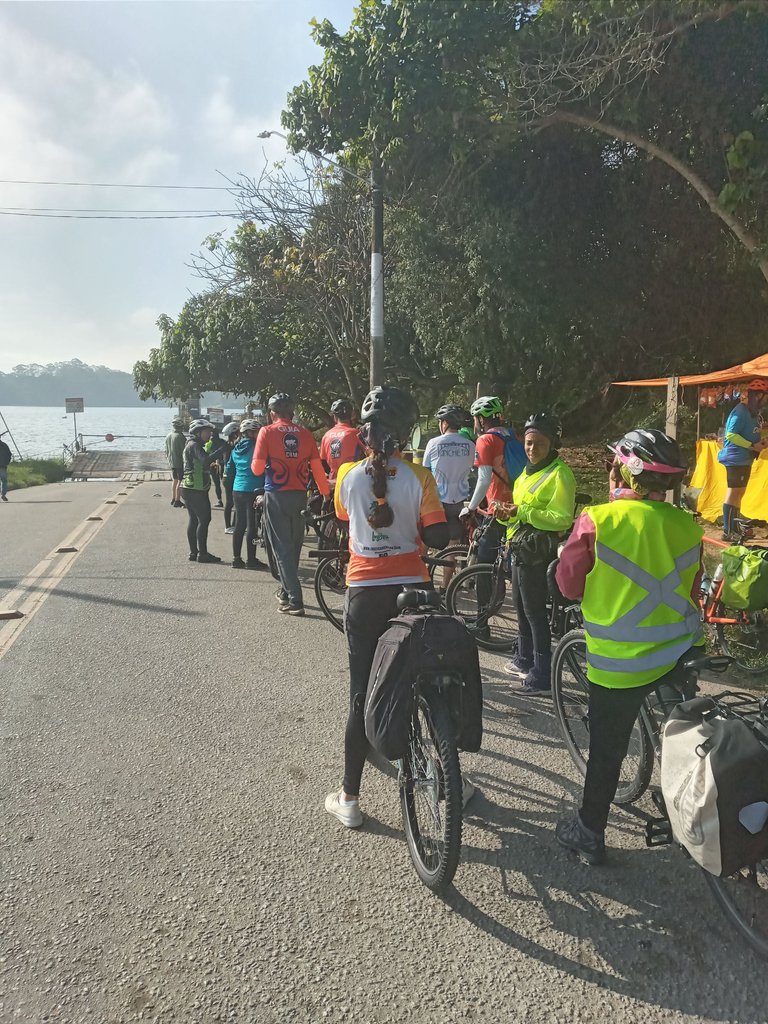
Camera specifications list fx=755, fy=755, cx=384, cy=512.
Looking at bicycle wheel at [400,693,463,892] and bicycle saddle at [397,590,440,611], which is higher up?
bicycle saddle at [397,590,440,611]

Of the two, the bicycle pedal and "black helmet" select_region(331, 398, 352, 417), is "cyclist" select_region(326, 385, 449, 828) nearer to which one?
the bicycle pedal

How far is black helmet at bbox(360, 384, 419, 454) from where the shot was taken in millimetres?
3264

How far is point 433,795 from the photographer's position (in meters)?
2.94

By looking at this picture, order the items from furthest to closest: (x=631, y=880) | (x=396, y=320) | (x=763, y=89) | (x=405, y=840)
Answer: (x=396, y=320)
(x=763, y=89)
(x=405, y=840)
(x=631, y=880)

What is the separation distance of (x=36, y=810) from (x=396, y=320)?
64.7 ft

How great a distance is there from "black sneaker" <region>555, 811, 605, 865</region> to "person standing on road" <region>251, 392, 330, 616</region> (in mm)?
4365

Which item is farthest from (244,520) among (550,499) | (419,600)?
(419,600)

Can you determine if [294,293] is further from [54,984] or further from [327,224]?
[54,984]

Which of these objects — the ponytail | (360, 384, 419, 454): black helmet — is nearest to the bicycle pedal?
the ponytail

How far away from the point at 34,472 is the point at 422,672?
109ft

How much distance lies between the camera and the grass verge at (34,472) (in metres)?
28.0

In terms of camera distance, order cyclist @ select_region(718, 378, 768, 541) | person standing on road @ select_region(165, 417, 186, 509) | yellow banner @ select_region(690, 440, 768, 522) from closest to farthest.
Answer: cyclist @ select_region(718, 378, 768, 541), yellow banner @ select_region(690, 440, 768, 522), person standing on road @ select_region(165, 417, 186, 509)

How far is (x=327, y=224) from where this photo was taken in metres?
18.8

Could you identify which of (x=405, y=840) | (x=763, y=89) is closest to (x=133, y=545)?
(x=405, y=840)
